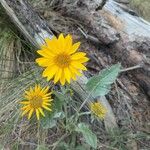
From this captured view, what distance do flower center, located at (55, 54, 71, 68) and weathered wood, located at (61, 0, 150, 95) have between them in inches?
28.3

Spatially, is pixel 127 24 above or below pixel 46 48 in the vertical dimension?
below

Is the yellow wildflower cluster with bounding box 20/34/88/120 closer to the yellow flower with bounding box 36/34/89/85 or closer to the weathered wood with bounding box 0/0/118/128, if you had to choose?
the yellow flower with bounding box 36/34/89/85

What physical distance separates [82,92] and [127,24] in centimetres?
53

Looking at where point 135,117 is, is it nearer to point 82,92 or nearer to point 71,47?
point 82,92

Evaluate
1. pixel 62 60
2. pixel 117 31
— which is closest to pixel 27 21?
pixel 117 31

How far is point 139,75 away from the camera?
94.0 inches

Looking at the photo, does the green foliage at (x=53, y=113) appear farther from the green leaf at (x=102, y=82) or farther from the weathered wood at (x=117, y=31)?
the weathered wood at (x=117, y=31)

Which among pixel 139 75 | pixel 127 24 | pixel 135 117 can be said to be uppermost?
pixel 127 24

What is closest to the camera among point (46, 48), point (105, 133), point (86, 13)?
point (46, 48)

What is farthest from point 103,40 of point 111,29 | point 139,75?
point 139,75

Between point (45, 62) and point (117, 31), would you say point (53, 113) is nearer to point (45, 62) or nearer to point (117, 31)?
point (45, 62)

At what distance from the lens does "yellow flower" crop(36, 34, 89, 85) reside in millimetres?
1708

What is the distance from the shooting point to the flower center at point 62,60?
5.62 ft

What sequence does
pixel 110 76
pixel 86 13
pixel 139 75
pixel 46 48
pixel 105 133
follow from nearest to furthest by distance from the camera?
pixel 46 48, pixel 110 76, pixel 105 133, pixel 139 75, pixel 86 13
